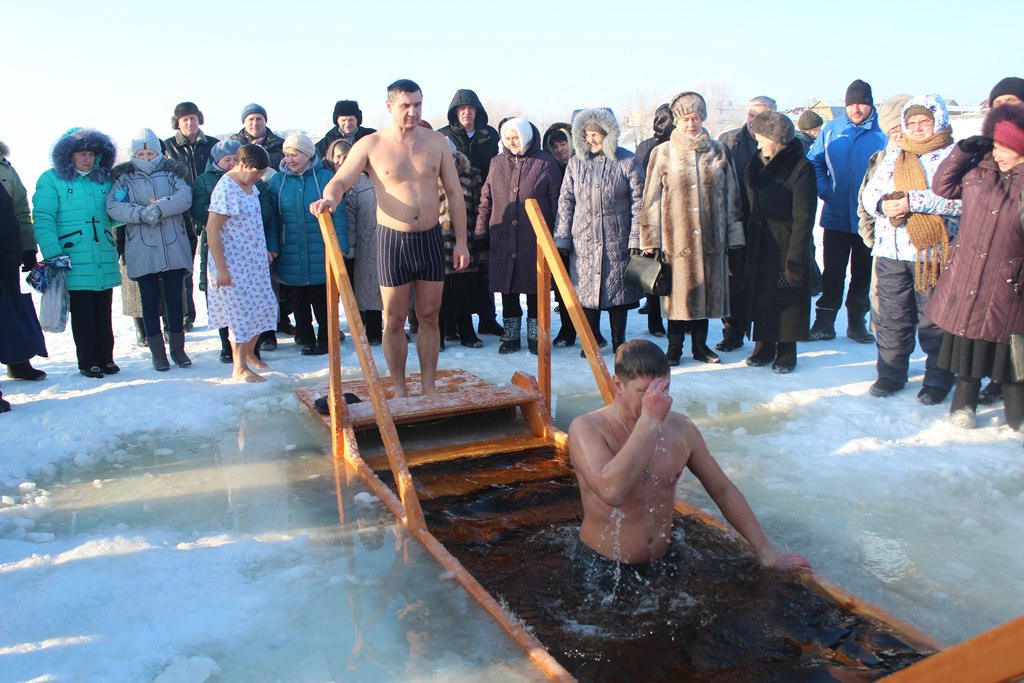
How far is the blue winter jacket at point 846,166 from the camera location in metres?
7.56

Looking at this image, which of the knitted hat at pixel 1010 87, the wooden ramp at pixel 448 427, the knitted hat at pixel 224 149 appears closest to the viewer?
the wooden ramp at pixel 448 427

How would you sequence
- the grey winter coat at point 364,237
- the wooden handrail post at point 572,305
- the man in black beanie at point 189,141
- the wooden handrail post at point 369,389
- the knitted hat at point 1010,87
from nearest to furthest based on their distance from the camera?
the wooden handrail post at point 369,389 < the wooden handrail post at point 572,305 < the knitted hat at point 1010,87 < the grey winter coat at point 364,237 < the man in black beanie at point 189,141

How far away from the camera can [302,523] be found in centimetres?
429

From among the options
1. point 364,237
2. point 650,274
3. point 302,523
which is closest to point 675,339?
point 650,274

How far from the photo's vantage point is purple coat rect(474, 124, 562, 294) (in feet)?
24.9

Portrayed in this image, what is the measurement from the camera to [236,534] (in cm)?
416

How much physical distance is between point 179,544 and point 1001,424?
479 centimetres

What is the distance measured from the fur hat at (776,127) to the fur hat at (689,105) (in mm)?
442

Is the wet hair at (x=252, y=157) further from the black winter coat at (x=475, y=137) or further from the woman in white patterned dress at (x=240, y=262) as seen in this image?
the black winter coat at (x=475, y=137)

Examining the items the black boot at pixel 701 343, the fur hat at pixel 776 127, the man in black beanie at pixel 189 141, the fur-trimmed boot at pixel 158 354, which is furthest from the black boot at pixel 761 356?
the man in black beanie at pixel 189 141

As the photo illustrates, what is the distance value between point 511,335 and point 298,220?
213 cm

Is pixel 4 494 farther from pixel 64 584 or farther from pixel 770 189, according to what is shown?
pixel 770 189

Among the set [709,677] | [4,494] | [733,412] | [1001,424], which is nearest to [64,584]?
[4,494]

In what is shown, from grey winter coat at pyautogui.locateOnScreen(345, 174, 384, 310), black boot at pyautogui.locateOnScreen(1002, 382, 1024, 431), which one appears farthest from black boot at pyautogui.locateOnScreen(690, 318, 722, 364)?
grey winter coat at pyautogui.locateOnScreen(345, 174, 384, 310)
